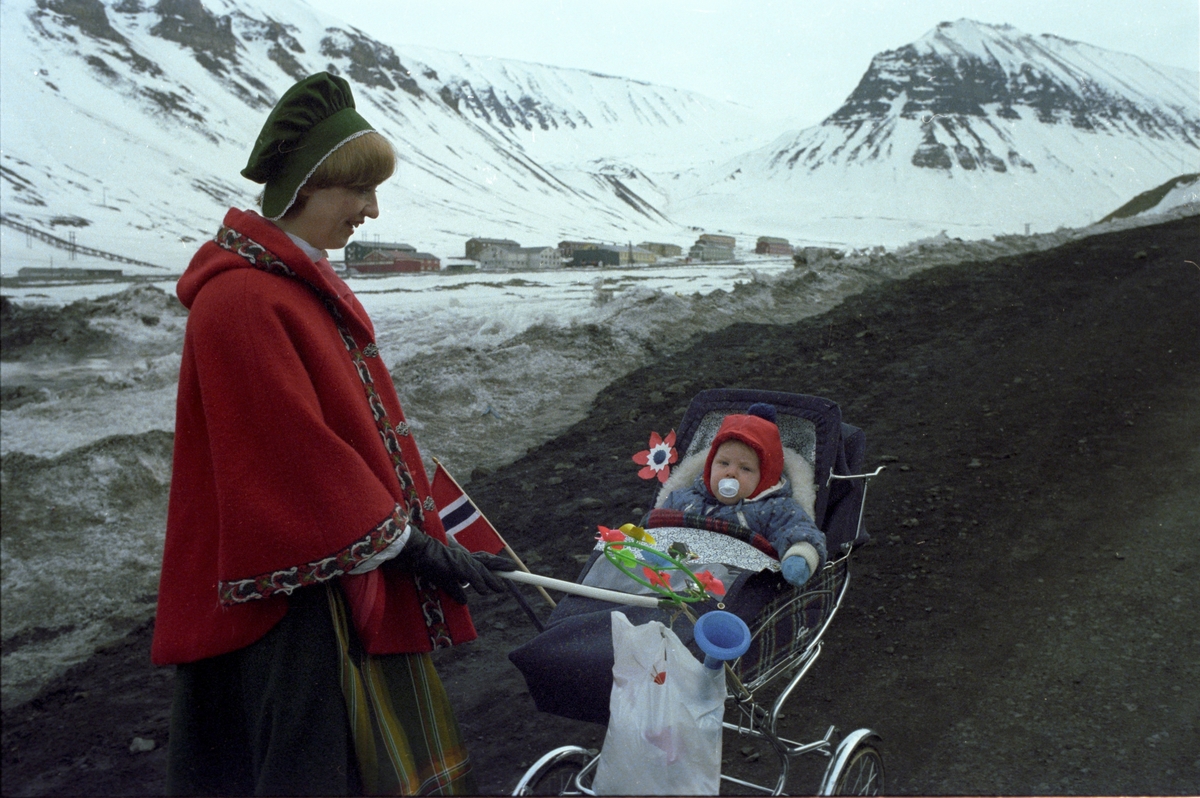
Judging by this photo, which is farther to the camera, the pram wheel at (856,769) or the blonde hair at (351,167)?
the pram wheel at (856,769)

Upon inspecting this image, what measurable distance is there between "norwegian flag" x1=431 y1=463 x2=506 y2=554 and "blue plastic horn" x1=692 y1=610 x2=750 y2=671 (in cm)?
48

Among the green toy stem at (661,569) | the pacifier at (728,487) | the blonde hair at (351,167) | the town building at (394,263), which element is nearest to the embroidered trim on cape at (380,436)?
the blonde hair at (351,167)

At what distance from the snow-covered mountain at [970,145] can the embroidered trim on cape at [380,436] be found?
383 centimetres

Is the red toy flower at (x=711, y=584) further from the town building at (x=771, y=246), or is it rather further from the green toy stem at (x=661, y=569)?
the town building at (x=771, y=246)

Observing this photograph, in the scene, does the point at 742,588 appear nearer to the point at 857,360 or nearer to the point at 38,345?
the point at 38,345

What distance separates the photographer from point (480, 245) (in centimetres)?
414

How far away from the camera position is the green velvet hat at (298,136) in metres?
1.35

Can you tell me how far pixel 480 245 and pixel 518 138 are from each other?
0.91 meters

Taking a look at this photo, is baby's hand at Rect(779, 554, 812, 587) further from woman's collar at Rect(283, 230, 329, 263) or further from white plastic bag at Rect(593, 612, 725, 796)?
woman's collar at Rect(283, 230, 329, 263)

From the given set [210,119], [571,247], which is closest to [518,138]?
[571,247]

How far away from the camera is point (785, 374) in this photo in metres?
5.25

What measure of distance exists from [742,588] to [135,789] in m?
1.44

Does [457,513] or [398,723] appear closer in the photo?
[398,723]

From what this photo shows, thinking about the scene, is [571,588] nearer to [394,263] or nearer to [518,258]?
[394,263]
